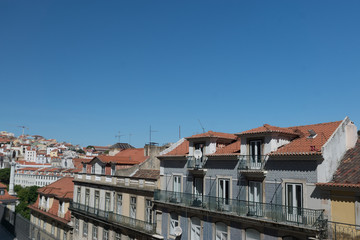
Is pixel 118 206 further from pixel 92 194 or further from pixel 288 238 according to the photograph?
pixel 288 238

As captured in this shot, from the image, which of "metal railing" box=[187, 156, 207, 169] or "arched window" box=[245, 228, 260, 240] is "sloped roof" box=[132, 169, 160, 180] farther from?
→ "arched window" box=[245, 228, 260, 240]

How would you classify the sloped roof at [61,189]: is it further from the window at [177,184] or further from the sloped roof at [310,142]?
the sloped roof at [310,142]

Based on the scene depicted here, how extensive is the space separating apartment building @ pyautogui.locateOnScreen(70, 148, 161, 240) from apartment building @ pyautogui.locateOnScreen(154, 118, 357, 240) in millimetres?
2086

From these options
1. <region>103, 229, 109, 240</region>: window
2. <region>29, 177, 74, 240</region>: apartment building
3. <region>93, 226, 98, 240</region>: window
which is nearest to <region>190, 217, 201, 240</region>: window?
<region>103, 229, 109, 240</region>: window

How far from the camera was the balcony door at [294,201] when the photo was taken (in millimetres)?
17047

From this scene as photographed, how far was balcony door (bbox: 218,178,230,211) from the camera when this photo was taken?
2108cm

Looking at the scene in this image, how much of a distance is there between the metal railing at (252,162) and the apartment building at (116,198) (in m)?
9.59

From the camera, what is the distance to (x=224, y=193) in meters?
22.1

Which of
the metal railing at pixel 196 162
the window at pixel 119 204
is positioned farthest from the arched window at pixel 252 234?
the window at pixel 119 204

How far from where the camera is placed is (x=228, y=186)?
21859 millimetres

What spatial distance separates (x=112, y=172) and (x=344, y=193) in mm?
22355

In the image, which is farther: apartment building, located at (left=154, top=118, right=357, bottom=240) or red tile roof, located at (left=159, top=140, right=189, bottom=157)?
red tile roof, located at (left=159, top=140, right=189, bottom=157)

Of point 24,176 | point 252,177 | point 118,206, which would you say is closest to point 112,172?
point 118,206

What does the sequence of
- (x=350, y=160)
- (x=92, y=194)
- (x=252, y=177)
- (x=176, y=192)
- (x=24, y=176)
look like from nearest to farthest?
(x=350, y=160) → (x=252, y=177) → (x=176, y=192) → (x=92, y=194) → (x=24, y=176)
